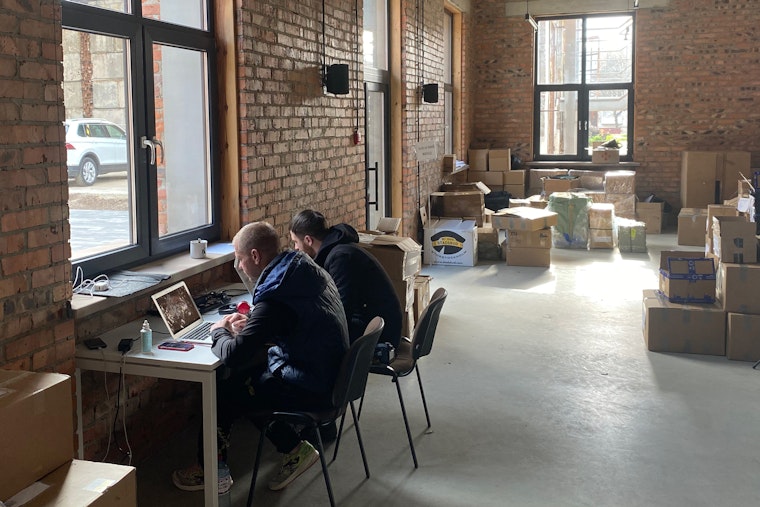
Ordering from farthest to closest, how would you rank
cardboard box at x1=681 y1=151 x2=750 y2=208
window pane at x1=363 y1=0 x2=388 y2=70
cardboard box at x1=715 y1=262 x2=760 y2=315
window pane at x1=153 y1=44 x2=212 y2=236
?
cardboard box at x1=681 y1=151 x2=750 y2=208 → window pane at x1=363 y1=0 x2=388 y2=70 → cardboard box at x1=715 y1=262 x2=760 y2=315 → window pane at x1=153 y1=44 x2=212 y2=236

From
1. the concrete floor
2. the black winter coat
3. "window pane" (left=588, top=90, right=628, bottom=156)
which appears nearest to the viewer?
the concrete floor

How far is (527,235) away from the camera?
8172 millimetres

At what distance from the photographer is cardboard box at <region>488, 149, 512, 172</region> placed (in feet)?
37.4

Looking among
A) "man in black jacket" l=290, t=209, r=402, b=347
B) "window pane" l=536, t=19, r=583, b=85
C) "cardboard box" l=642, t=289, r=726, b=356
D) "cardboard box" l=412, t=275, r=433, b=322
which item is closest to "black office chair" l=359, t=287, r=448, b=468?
"man in black jacket" l=290, t=209, r=402, b=347

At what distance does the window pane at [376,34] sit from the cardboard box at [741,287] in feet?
12.5

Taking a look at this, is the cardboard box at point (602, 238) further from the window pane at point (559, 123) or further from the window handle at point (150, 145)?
the window handle at point (150, 145)

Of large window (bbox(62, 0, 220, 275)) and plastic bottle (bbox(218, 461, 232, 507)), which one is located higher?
large window (bbox(62, 0, 220, 275))

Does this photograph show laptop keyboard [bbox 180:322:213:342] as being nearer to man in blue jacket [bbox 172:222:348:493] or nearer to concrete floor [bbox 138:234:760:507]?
man in blue jacket [bbox 172:222:348:493]

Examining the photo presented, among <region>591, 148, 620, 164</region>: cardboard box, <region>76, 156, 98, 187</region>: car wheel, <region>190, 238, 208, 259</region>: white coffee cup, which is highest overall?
<region>591, 148, 620, 164</region>: cardboard box

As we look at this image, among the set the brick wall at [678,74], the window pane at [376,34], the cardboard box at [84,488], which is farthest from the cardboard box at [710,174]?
the cardboard box at [84,488]

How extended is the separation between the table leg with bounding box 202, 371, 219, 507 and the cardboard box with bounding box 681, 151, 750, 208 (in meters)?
9.50

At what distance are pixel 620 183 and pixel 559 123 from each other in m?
1.91

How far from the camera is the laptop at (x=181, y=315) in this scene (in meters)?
3.26

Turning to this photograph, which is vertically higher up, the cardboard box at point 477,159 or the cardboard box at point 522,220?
the cardboard box at point 477,159
